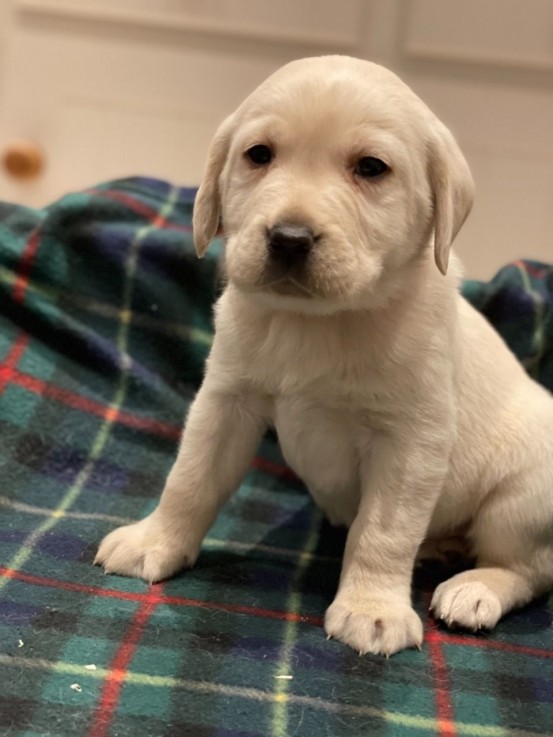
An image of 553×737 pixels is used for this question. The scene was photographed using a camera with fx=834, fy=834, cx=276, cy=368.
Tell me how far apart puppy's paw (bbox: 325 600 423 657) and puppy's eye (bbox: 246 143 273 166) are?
94cm

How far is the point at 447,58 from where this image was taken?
3.62 metres

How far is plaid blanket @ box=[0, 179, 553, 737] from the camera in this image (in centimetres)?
148

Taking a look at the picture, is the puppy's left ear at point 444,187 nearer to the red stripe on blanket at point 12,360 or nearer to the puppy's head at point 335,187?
the puppy's head at point 335,187

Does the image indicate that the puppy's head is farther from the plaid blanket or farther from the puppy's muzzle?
the plaid blanket

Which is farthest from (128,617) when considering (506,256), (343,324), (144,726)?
(506,256)

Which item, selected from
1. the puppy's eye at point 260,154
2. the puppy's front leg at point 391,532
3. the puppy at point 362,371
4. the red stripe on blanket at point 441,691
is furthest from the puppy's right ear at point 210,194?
the red stripe on blanket at point 441,691

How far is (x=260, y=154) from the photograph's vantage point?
5.68ft

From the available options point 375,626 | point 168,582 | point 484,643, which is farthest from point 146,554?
point 484,643

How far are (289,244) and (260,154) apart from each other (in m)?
0.30

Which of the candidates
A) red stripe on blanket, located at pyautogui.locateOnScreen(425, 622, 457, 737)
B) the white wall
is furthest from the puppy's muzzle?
the white wall

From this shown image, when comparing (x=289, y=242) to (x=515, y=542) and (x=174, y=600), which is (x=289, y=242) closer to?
(x=174, y=600)

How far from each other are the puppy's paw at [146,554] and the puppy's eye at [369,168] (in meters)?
0.92

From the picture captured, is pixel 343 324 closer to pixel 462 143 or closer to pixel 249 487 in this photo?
pixel 249 487

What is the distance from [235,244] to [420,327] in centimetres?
46
